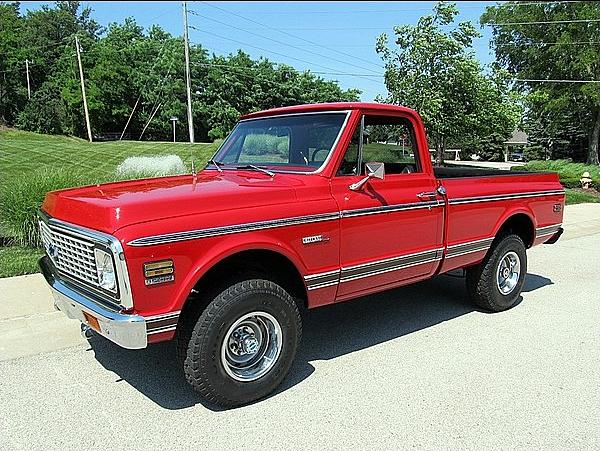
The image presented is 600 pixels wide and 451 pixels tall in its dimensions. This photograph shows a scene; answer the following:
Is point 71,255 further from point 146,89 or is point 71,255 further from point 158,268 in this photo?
point 146,89

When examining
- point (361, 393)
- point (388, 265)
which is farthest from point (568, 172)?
point (361, 393)

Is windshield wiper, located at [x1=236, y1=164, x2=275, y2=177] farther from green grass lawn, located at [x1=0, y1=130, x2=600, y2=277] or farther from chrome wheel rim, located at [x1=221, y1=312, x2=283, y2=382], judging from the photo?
green grass lawn, located at [x1=0, y1=130, x2=600, y2=277]

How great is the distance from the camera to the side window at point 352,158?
4.22m

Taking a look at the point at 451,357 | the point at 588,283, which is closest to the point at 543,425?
the point at 451,357

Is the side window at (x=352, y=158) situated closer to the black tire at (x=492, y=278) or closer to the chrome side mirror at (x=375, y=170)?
the chrome side mirror at (x=375, y=170)

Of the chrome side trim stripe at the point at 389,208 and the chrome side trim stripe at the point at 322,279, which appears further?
the chrome side trim stripe at the point at 389,208

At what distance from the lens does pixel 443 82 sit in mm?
20797

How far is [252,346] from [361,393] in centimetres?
84

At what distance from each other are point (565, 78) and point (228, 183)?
118ft

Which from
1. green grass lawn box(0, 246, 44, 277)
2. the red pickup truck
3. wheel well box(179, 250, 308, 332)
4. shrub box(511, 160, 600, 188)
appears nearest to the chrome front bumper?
the red pickup truck

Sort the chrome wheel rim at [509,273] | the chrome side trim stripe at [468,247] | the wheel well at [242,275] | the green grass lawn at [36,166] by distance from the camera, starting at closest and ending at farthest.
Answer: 1. the wheel well at [242,275]
2. the chrome side trim stripe at [468,247]
3. the chrome wheel rim at [509,273]
4. the green grass lawn at [36,166]

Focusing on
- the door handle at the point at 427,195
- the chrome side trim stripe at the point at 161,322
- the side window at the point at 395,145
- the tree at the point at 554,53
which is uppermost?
the tree at the point at 554,53

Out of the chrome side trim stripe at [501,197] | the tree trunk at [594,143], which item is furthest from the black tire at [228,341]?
the tree trunk at [594,143]

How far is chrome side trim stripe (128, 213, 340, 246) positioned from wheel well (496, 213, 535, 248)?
2619mm
